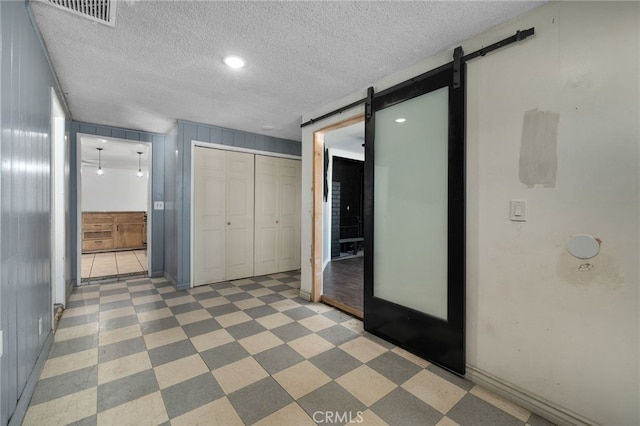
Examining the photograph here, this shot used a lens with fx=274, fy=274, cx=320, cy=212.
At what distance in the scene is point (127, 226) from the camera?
7.41 meters

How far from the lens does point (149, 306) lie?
3287mm

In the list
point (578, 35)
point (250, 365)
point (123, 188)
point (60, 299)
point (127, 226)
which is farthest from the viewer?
point (123, 188)

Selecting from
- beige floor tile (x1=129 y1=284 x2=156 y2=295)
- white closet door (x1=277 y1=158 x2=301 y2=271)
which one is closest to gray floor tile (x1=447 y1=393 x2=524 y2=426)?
white closet door (x1=277 y1=158 x2=301 y2=271)

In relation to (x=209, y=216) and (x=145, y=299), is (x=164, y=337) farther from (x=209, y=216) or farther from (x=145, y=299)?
(x=209, y=216)

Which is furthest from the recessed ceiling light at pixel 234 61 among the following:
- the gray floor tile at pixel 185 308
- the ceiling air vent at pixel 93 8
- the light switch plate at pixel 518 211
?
the gray floor tile at pixel 185 308

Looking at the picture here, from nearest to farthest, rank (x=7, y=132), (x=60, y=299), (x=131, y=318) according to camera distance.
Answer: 1. (x=7, y=132)
2. (x=131, y=318)
3. (x=60, y=299)

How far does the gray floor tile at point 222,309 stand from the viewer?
3078mm

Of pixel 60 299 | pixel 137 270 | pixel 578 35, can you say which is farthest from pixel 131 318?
pixel 578 35

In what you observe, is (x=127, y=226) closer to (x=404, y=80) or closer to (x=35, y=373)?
(x=35, y=373)

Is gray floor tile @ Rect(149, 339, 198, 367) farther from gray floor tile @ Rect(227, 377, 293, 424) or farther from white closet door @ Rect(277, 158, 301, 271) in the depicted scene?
white closet door @ Rect(277, 158, 301, 271)

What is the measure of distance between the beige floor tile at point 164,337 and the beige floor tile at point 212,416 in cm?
101

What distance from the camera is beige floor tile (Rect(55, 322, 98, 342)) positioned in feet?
8.22

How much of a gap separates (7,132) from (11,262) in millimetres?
661

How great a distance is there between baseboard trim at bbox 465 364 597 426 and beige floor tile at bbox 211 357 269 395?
4.84 feet
